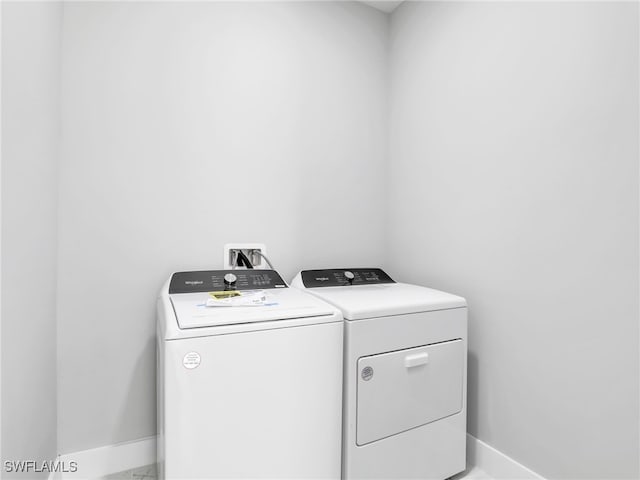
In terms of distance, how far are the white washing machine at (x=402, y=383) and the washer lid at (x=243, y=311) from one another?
107mm

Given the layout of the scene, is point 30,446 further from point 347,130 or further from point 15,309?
point 347,130

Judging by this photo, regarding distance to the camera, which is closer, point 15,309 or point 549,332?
point 15,309

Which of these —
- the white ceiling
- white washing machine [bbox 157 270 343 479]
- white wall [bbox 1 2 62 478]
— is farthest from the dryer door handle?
the white ceiling

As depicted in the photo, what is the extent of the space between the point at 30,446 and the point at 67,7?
60.8 inches

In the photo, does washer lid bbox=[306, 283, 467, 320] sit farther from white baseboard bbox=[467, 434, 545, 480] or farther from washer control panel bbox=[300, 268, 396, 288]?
white baseboard bbox=[467, 434, 545, 480]

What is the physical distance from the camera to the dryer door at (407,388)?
1.18 m

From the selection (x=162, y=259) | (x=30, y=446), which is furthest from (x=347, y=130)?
(x=30, y=446)

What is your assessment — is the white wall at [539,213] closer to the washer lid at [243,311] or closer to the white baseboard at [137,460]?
the white baseboard at [137,460]

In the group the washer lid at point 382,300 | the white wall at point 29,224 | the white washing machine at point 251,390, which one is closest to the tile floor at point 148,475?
the white wall at point 29,224

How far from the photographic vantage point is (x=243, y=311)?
3.41 feet

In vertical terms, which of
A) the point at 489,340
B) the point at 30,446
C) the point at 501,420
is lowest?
the point at 501,420

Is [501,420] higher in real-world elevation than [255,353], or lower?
lower

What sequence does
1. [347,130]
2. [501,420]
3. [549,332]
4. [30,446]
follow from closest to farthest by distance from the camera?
[30,446], [549,332], [501,420], [347,130]

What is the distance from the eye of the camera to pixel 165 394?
2.96 feet
